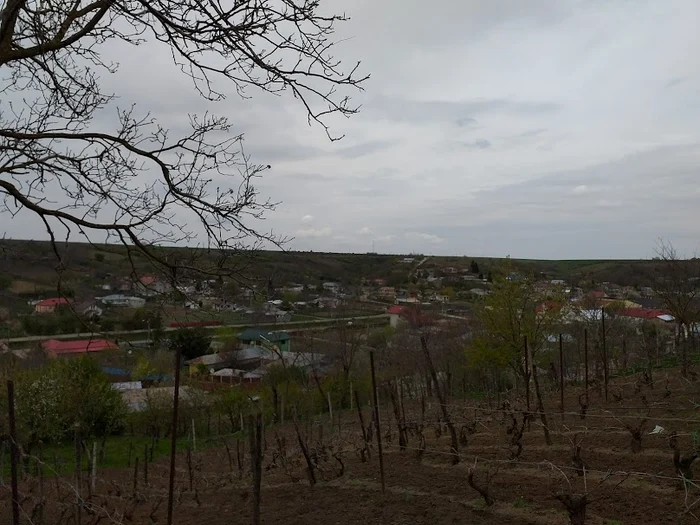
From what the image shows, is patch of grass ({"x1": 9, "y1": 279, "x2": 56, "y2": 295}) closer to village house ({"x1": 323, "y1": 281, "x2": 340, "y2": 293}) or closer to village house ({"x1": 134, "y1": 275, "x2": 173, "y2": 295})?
village house ({"x1": 134, "y1": 275, "x2": 173, "y2": 295})

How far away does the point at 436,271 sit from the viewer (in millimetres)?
73562

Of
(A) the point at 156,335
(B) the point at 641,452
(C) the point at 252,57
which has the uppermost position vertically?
(C) the point at 252,57

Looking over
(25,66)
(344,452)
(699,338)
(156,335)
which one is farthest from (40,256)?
(699,338)

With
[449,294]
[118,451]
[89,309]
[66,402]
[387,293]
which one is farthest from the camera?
[387,293]

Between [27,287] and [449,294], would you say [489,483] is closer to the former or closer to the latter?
[27,287]

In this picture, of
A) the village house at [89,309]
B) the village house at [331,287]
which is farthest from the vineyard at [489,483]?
the village house at [331,287]

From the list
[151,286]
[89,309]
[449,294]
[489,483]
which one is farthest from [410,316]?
[151,286]

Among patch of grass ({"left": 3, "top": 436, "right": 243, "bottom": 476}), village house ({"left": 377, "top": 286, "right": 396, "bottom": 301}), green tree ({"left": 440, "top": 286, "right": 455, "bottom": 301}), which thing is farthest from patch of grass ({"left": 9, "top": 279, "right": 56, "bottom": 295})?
village house ({"left": 377, "top": 286, "right": 396, "bottom": 301})

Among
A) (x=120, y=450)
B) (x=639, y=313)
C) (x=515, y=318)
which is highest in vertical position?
(x=515, y=318)

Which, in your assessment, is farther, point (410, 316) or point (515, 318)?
point (410, 316)

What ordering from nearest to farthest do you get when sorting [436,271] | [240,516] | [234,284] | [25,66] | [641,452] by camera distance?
[234,284]
[25,66]
[641,452]
[240,516]
[436,271]

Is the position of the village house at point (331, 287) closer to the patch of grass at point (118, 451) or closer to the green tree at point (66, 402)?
the patch of grass at point (118, 451)

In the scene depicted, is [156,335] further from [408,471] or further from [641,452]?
[641,452]

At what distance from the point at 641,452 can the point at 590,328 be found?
1873 centimetres
